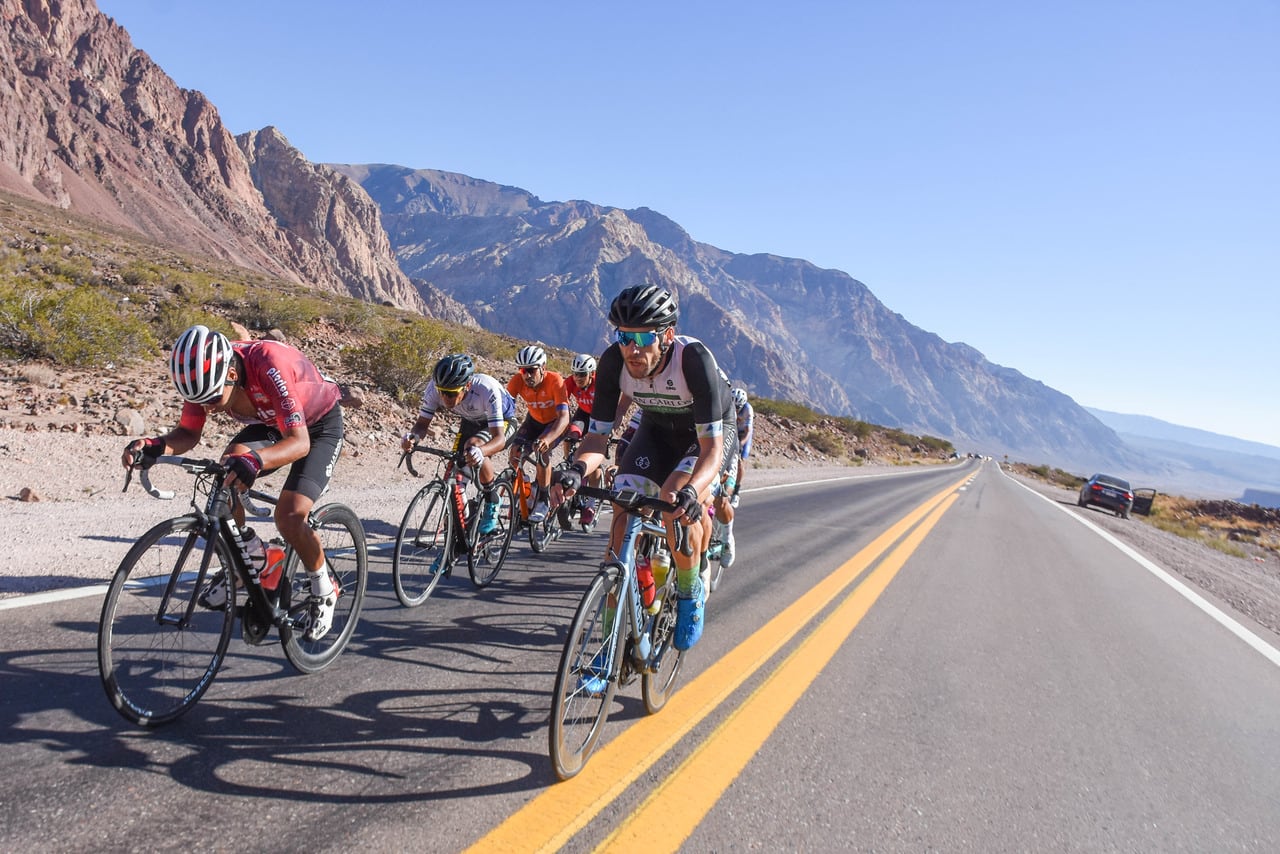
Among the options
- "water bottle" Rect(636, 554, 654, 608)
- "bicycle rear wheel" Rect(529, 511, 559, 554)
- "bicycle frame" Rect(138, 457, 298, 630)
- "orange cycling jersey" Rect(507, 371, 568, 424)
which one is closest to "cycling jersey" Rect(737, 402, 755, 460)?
"orange cycling jersey" Rect(507, 371, 568, 424)

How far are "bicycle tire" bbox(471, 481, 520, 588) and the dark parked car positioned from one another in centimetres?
2387

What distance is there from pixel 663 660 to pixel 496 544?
9.00 ft

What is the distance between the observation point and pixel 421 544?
4941 mm

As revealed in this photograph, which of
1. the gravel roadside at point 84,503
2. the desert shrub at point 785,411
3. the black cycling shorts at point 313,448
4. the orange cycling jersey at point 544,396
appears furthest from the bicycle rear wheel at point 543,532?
the desert shrub at point 785,411

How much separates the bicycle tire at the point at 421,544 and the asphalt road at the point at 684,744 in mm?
146

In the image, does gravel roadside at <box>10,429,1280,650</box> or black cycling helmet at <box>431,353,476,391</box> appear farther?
black cycling helmet at <box>431,353,476,391</box>

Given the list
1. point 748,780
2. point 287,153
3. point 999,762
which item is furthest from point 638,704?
point 287,153

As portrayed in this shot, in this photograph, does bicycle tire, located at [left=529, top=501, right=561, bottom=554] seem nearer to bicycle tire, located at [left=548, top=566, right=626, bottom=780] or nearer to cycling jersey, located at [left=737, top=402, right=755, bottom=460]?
cycling jersey, located at [left=737, top=402, right=755, bottom=460]

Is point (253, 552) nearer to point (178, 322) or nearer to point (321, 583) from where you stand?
point (321, 583)

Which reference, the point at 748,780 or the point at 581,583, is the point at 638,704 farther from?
the point at 581,583

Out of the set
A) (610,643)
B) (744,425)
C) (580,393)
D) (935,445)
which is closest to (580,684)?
(610,643)

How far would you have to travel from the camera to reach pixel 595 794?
2.53 metres

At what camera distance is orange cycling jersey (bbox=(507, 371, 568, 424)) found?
6824 mm

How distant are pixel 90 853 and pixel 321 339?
56.4 feet
